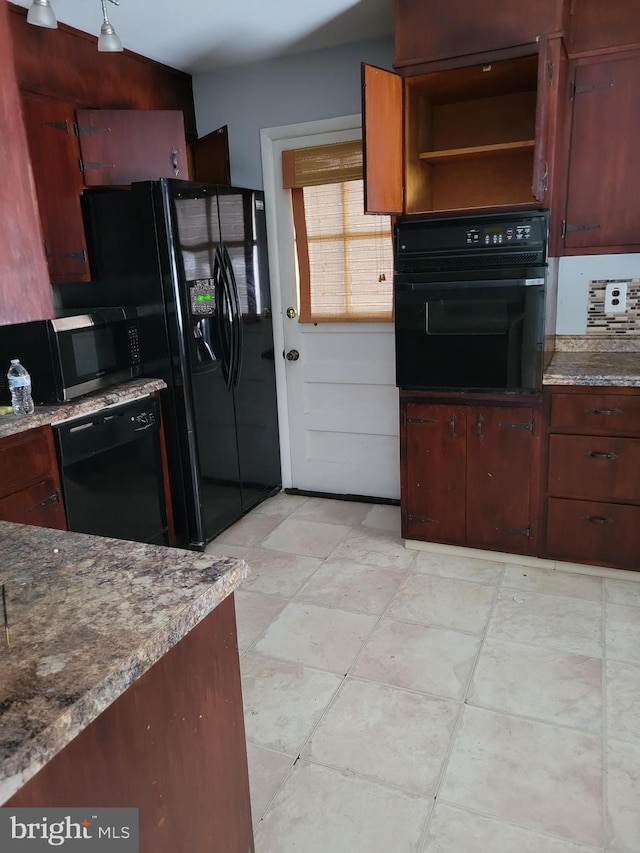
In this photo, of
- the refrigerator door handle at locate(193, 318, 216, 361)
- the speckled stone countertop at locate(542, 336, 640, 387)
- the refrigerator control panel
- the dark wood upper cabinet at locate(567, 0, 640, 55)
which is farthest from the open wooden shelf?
the refrigerator door handle at locate(193, 318, 216, 361)

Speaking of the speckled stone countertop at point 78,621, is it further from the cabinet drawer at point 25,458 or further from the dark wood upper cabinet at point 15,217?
the cabinet drawer at point 25,458

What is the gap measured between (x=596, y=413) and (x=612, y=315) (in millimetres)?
683

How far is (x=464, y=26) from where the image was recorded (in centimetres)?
240

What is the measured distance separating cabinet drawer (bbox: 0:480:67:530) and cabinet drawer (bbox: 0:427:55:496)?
3 centimetres

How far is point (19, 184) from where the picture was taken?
974 mm

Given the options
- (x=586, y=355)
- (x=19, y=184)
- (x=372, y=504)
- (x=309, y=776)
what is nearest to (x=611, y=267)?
(x=586, y=355)

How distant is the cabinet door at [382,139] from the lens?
2402 millimetres

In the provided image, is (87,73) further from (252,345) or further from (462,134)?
(462,134)

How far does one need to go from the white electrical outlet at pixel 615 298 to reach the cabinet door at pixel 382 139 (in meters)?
1.14

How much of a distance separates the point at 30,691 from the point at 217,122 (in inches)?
134

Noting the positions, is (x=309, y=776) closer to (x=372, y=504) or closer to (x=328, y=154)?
(x=372, y=504)

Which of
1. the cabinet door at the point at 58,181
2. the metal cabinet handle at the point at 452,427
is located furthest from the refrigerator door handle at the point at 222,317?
the metal cabinet handle at the point at 452,427

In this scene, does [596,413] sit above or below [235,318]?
below

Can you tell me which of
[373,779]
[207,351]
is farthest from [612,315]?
[373,779]
